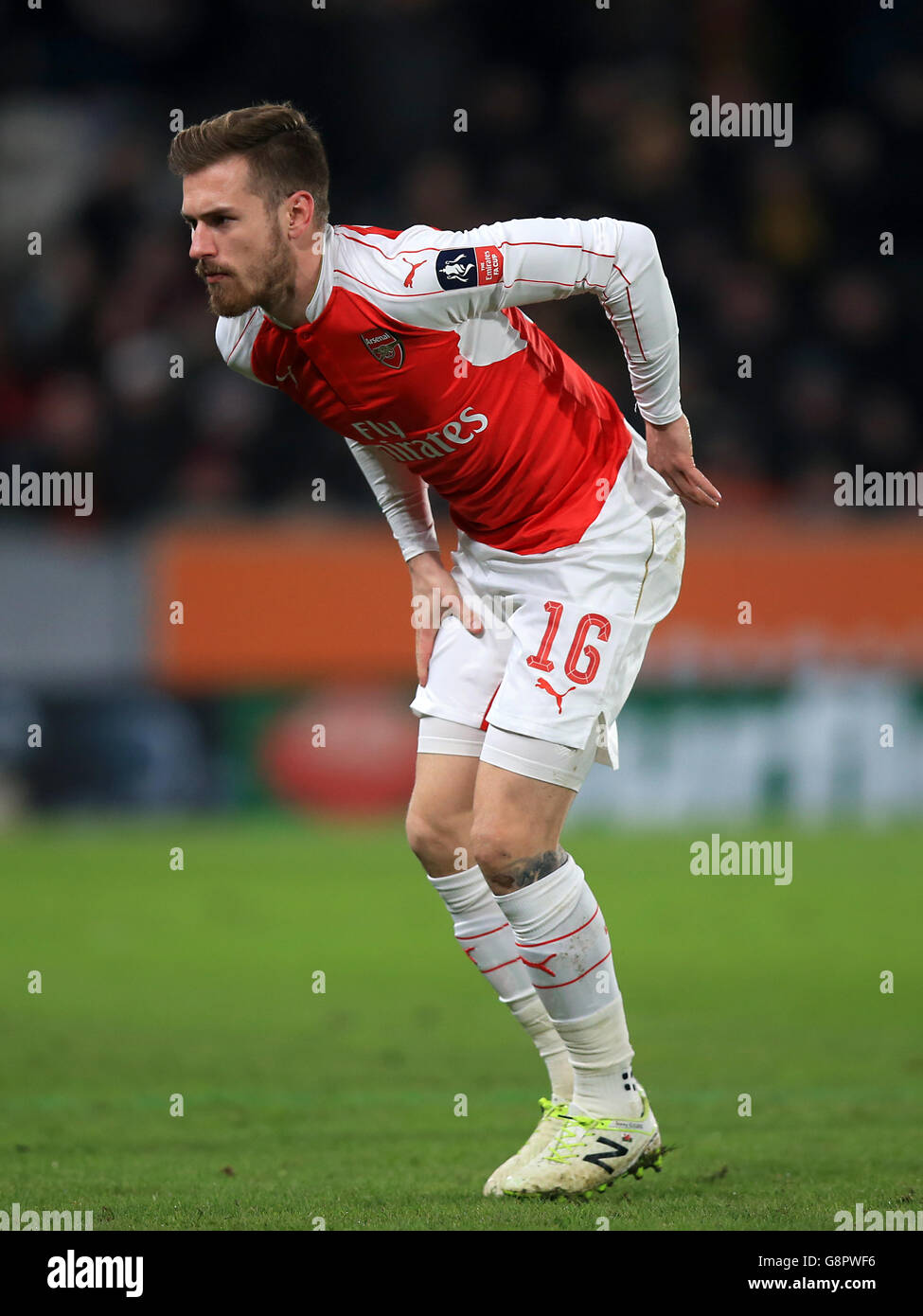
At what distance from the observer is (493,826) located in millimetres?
4297

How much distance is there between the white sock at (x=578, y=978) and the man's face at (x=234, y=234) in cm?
158

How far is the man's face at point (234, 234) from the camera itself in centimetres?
414

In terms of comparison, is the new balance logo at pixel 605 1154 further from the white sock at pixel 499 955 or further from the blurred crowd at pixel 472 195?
the blurred crowd at pixel 472 195

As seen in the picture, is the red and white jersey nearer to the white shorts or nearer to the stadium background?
the white shorts

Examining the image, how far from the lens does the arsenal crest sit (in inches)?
166

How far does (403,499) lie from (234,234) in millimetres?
1117

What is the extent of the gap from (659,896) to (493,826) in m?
6.63

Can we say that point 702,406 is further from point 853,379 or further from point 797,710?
point 797,710

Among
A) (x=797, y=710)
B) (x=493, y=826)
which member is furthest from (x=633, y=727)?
(x=493, y=826)

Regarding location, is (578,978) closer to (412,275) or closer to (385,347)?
(385,347)

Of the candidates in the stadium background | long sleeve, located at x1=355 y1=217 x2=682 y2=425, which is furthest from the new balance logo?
the stadium background

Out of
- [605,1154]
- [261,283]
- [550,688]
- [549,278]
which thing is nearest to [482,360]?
[549,278]

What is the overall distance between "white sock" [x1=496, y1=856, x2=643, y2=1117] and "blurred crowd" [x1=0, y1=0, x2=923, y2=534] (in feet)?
34.3

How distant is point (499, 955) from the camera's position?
4832 mm
